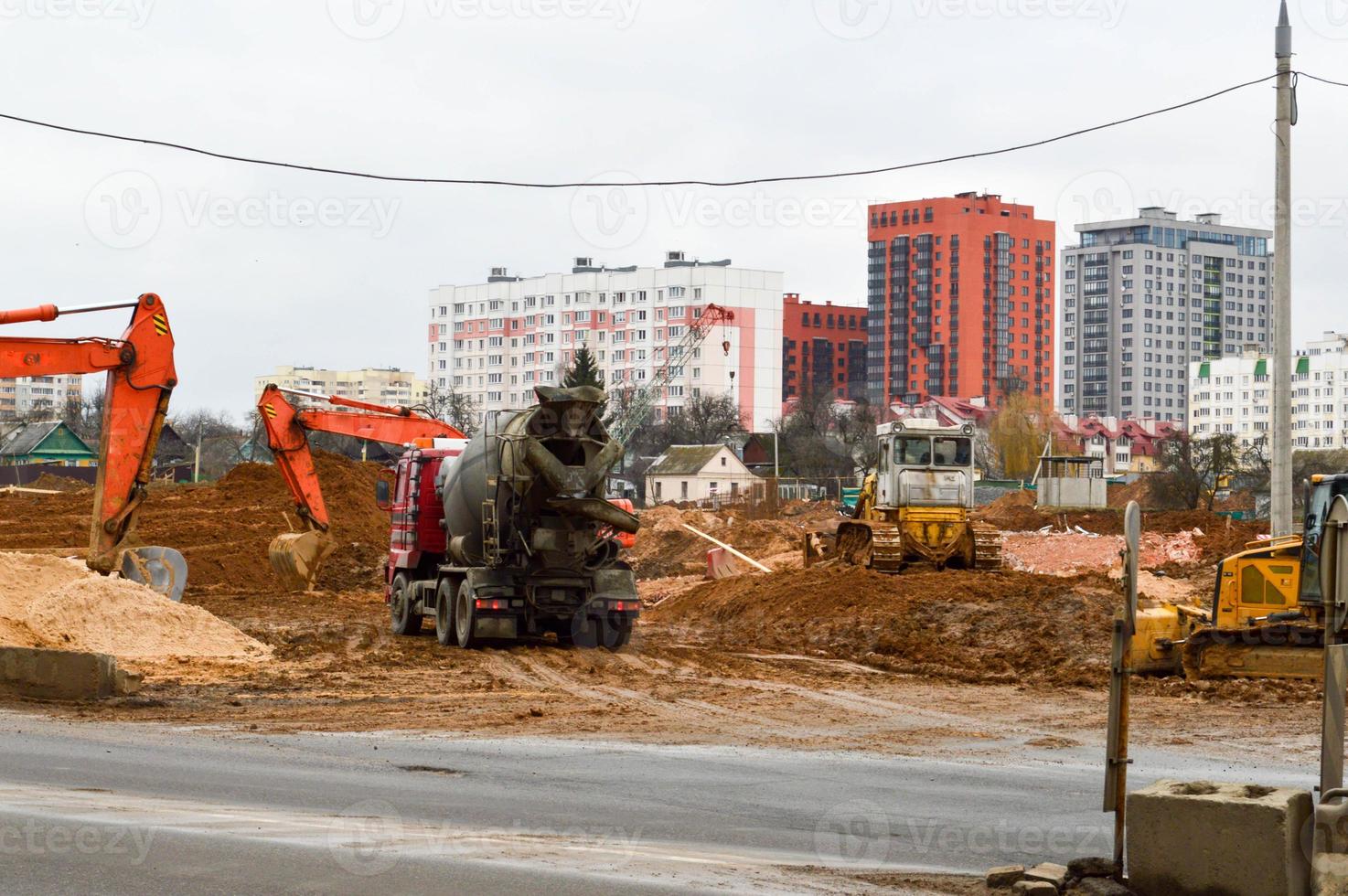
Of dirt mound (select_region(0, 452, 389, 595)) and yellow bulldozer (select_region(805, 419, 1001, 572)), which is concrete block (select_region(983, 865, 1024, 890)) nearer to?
yellow bulldozer (select_region(805, 419, 1001, 572))

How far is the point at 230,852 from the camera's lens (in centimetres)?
870

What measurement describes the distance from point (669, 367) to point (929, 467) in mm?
118207

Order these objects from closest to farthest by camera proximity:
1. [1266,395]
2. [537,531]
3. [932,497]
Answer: [537,531], [932,497], [1266,395]

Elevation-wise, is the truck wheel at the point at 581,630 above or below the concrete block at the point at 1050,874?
below

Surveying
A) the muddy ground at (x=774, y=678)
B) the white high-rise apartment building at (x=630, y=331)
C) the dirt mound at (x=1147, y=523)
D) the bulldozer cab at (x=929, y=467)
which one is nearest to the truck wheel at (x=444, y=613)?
the muddy ground at (x=774, y=678)

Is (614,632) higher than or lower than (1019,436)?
lower

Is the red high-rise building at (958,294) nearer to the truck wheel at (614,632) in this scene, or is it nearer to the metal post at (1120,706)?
the truck wheel at (614,632)

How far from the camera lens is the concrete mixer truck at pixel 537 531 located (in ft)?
73.9

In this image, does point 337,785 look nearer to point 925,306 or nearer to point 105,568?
point 105,568

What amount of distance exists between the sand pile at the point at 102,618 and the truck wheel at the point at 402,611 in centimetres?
394

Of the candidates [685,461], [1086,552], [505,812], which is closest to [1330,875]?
[505,812]

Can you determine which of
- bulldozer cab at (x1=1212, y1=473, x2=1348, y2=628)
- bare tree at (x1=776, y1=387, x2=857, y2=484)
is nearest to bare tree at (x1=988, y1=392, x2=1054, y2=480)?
bare tree at (x1=776, y1=387, x2=857, y2=484)

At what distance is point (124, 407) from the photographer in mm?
23594

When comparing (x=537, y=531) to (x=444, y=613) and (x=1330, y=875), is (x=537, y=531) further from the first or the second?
(x=1330, y=875)
